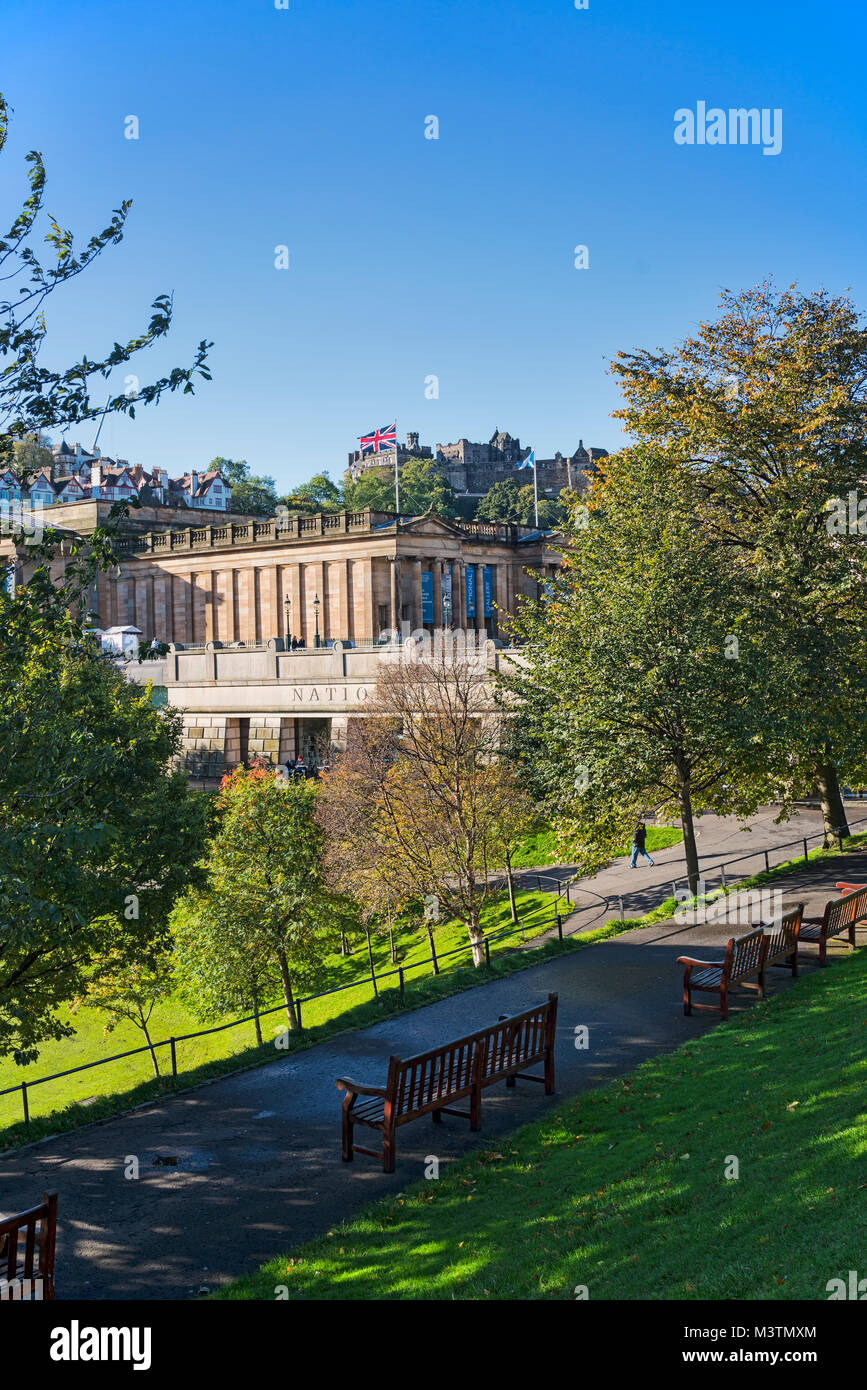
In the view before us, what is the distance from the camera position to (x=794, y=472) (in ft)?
74.3

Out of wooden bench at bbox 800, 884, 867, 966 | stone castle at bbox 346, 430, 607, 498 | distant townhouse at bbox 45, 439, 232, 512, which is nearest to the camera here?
wooden bench at bbox 800, 884, 867, 966

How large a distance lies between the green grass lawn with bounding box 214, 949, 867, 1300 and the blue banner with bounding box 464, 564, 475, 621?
193 feet

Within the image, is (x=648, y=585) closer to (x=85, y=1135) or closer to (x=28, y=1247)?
(x=85, y=1135)

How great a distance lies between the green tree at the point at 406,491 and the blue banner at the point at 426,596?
57639 mm

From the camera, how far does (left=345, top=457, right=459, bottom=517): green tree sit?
129 metres

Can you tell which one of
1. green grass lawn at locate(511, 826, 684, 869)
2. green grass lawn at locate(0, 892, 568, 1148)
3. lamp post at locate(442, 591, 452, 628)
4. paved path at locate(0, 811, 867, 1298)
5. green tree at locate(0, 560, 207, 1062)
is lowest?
green grass lawn at locate(0, 892, 568, 1148)

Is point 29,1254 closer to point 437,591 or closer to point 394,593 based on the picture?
point 394,593

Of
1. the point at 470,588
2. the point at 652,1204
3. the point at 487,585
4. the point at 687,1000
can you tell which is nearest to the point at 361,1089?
the point at 652,1204

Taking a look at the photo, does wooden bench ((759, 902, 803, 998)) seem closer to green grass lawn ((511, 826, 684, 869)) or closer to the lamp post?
green grass lawn ((511, 826, 684, 869))

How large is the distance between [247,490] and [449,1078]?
425ft

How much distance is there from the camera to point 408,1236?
7.72 meters

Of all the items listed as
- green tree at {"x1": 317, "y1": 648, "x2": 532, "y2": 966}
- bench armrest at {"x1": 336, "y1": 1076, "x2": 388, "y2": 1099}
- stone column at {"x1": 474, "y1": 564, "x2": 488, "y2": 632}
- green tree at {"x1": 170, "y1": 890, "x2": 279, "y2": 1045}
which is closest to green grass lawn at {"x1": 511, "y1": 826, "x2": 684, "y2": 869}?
green tree at {"x1": 317, "y1": 648, "x2": 532, "y2": 966}

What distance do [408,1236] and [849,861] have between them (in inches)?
631
